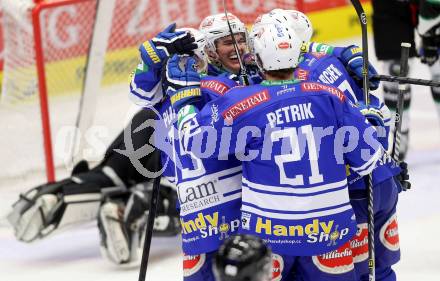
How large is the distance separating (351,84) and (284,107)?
78 centimetres

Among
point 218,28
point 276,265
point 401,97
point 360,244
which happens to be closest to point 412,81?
point 401,97

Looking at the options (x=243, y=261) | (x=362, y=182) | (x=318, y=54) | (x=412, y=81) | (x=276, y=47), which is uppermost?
(x=276, y=47)

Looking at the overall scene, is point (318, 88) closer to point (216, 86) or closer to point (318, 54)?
point (216, 86)

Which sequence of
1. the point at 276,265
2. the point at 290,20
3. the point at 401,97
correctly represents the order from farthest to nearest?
the point at 401,97
the point at 290,20
the point at 276,265

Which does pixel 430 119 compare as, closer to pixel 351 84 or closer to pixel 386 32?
pixel 386 32

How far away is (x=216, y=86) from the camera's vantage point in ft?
11.7

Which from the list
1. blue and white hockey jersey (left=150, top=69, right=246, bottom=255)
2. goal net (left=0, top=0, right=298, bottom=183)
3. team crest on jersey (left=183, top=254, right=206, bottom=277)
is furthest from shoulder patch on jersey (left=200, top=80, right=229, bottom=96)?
goal net (left=0, top=0, right=298, bottom=183)

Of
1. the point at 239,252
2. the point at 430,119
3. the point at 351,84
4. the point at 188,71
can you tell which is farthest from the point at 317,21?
the point at 239,252

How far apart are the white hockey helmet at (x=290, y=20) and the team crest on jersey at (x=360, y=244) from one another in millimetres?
721

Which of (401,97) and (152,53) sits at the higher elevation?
(152,53)

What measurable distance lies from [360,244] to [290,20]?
2.60 feet

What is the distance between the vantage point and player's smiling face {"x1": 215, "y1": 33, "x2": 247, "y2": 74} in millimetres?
3785

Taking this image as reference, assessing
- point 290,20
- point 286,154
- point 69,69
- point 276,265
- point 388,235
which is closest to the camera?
point 286,154

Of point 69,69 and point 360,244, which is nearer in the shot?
point 360,244
